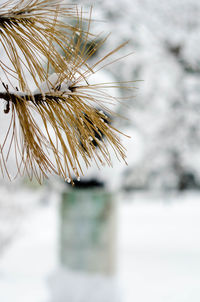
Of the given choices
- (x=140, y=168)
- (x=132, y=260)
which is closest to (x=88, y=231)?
(x=140, y=168)

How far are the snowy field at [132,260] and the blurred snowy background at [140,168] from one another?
0.05ft

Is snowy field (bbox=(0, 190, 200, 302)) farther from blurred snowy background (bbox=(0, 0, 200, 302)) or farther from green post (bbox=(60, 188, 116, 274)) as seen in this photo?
green post (bbox=(60, 188, 116, 274))

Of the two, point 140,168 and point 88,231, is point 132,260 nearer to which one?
point 140,168

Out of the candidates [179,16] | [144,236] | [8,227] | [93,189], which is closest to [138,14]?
[179,16]

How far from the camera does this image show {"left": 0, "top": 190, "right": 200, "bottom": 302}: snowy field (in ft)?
17.5

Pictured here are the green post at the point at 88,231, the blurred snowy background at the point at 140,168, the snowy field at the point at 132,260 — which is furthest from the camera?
the snowy field at the point at 132,260

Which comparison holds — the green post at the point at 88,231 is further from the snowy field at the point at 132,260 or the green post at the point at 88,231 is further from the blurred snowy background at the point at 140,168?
the snowy field at the point at 132,260

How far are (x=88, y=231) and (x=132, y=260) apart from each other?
277cm

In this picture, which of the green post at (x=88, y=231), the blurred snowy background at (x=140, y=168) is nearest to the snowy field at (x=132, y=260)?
the blurred snowy background at (x=140, y=168)

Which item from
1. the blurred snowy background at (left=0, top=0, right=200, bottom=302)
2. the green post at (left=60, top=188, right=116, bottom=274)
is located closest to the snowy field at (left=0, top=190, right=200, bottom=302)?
the blurred snowy background at (left=0, top=0, right=200, bottom=302)

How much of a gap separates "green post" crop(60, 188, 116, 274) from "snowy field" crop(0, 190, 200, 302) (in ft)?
0.76

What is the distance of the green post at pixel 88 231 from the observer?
492 centimetres

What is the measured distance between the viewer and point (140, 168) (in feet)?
22.4

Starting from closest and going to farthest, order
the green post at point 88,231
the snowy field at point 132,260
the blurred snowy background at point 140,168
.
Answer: the blurred snowy background at point 140,168
the green post at point 88,231
the snowy field at point 132,260
